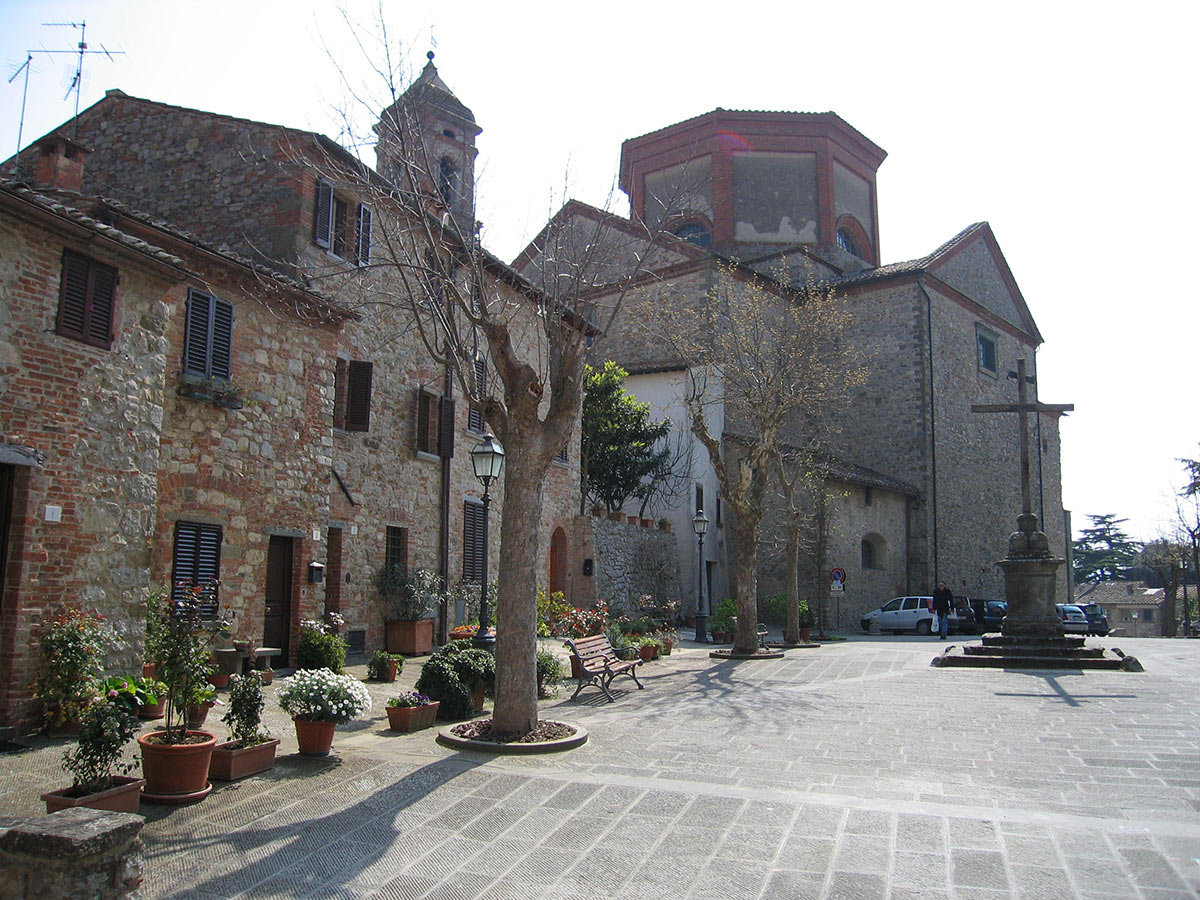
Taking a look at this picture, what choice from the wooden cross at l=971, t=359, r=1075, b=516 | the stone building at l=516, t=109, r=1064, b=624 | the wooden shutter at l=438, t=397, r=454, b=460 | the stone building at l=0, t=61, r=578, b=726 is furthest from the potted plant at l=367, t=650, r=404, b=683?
the stone building at l=516, t=109, r=1064, b=624

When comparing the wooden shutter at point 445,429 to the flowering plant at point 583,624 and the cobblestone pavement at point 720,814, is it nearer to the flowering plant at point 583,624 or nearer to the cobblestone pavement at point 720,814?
the flowering plant at point 583,624

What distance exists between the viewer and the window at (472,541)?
1717 centimetres

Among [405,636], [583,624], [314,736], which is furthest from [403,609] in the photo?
[314,736]

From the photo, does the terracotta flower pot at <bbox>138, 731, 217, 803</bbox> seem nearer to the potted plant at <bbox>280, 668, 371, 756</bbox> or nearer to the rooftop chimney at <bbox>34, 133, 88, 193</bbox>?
the potted plant at <bbox>280, 668, 371, 756</bbox>

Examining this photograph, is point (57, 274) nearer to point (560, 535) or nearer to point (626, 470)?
point (560, 535)

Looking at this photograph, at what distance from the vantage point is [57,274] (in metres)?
7.95

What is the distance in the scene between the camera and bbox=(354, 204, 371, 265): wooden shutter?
14.9 metres

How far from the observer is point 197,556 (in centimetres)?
1059

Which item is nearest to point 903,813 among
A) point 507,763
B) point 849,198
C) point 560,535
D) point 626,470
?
point 507,763

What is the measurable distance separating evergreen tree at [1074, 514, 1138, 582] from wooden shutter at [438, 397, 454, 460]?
62.8 metres

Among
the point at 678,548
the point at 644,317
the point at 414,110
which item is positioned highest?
the point at 644,317

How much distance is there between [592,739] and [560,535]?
12.8 meters

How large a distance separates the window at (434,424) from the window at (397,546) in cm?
160

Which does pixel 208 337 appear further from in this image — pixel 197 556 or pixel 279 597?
pixel 279 597
